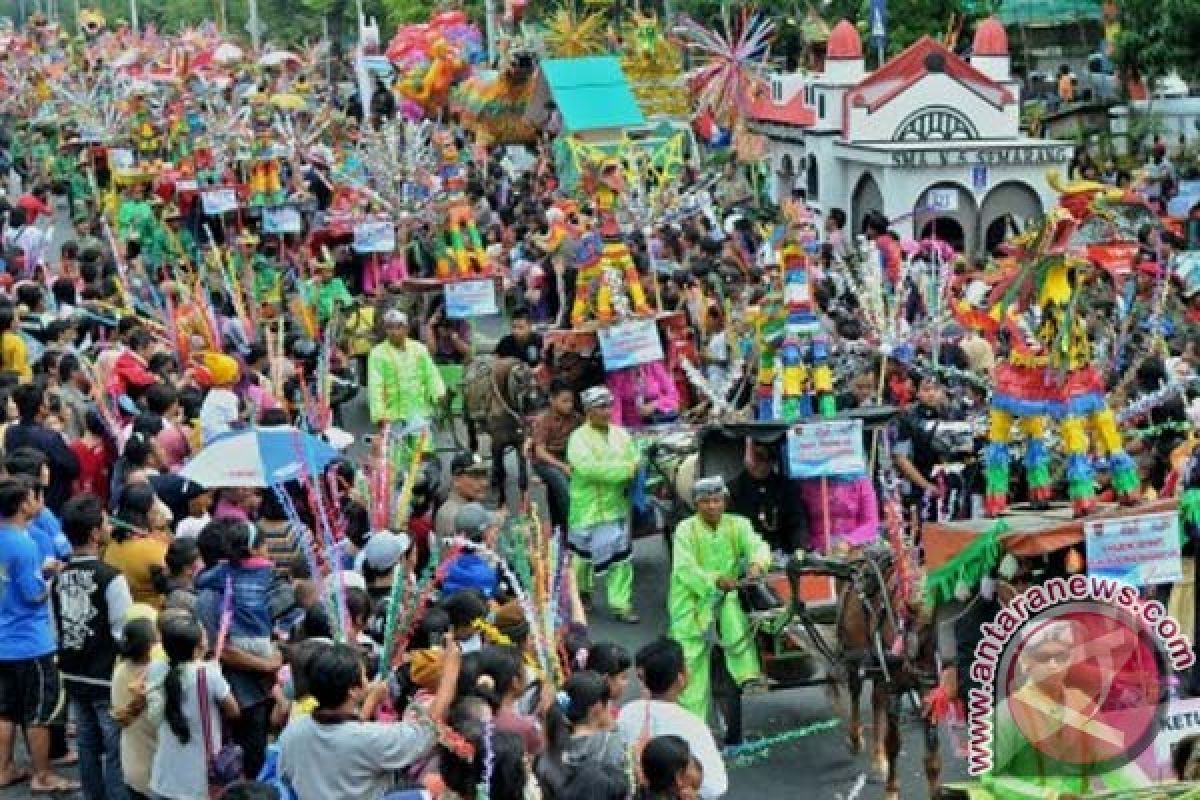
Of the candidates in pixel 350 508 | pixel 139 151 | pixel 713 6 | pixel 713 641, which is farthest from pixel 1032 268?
pixel 713 6

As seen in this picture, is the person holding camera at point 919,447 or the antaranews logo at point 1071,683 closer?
the antaranews logo at point 1071,683

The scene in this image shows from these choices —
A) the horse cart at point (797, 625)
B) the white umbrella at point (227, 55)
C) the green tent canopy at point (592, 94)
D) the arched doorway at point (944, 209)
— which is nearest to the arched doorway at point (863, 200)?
the arched doorway at point (944, 209)

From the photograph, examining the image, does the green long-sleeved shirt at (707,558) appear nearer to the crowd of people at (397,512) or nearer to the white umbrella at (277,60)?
the crowd of people at (397,512)

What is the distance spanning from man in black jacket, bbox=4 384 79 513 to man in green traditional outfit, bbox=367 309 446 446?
94.2 inches

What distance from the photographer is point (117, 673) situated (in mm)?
8094

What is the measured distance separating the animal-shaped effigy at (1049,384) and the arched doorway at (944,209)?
501 inches

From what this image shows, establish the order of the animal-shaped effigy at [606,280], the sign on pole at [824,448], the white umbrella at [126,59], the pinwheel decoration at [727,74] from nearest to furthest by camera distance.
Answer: the sign on pole at [824,448] < the animal-shaped effigy at [606,280] < the pinwheel decoration at [727,74] < the white umbrella at [126,59]

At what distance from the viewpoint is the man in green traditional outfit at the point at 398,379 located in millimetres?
13617

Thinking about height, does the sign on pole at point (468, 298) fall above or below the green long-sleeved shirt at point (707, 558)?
above

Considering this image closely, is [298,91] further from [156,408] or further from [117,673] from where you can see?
[117,673]

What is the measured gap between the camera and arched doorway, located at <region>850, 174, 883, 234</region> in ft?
77.1

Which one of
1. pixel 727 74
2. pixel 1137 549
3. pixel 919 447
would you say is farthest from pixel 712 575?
pixel 727 74

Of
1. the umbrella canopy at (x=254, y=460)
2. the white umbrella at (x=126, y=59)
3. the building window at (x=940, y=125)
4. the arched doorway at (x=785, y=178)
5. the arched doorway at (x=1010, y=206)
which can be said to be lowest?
the umbrella canopy at (x=254, y=460)

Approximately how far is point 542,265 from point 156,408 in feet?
24.1
